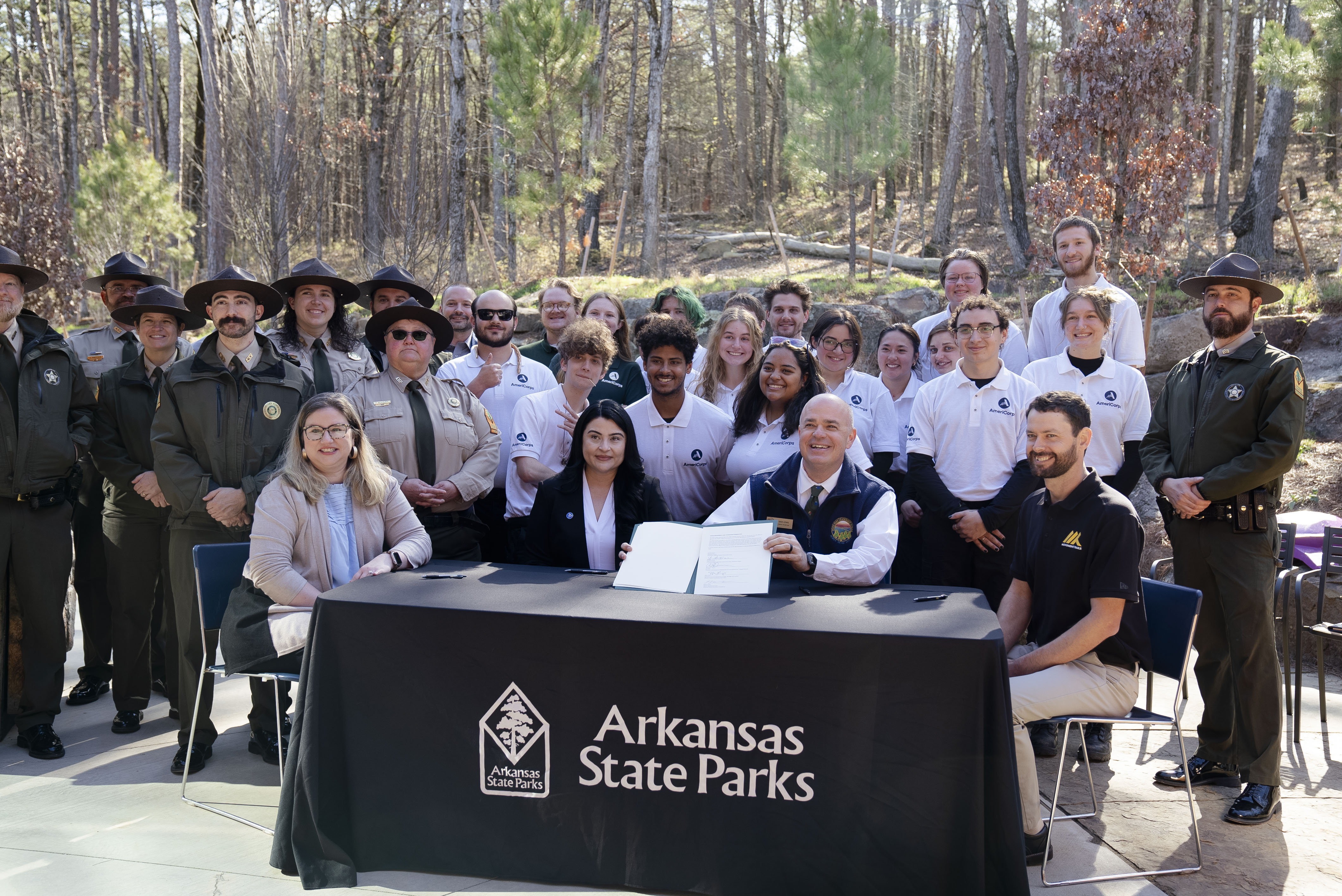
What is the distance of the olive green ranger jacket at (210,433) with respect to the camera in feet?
13.4

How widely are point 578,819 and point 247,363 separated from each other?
2558 millimetres

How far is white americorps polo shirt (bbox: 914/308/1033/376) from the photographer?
17.4 ft

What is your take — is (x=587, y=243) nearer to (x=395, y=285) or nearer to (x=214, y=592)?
(x=395, y=285)

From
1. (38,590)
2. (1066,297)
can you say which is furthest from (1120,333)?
(38,590)

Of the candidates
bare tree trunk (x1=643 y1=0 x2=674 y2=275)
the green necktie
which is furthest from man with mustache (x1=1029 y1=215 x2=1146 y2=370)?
bare tree trunk (x1=643 y1=0 x2=674 y2=275)

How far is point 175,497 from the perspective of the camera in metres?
4.10

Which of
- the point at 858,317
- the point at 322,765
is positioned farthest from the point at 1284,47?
the point at 322,765

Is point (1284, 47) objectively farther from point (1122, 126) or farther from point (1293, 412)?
point (1293, 412)

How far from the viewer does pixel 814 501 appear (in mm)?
3512

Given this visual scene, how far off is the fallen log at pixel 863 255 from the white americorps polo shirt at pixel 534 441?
38.1 feet

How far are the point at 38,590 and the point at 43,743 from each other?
2.22ft

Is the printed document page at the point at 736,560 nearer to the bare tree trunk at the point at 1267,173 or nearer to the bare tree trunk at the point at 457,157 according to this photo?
the bare tree trunk at the point at 457,157

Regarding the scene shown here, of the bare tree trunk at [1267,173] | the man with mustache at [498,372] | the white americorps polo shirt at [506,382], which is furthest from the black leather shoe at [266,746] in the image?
the bare tree trunk at [1267,173]

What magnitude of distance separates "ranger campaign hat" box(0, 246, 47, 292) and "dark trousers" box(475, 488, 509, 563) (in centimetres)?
224
